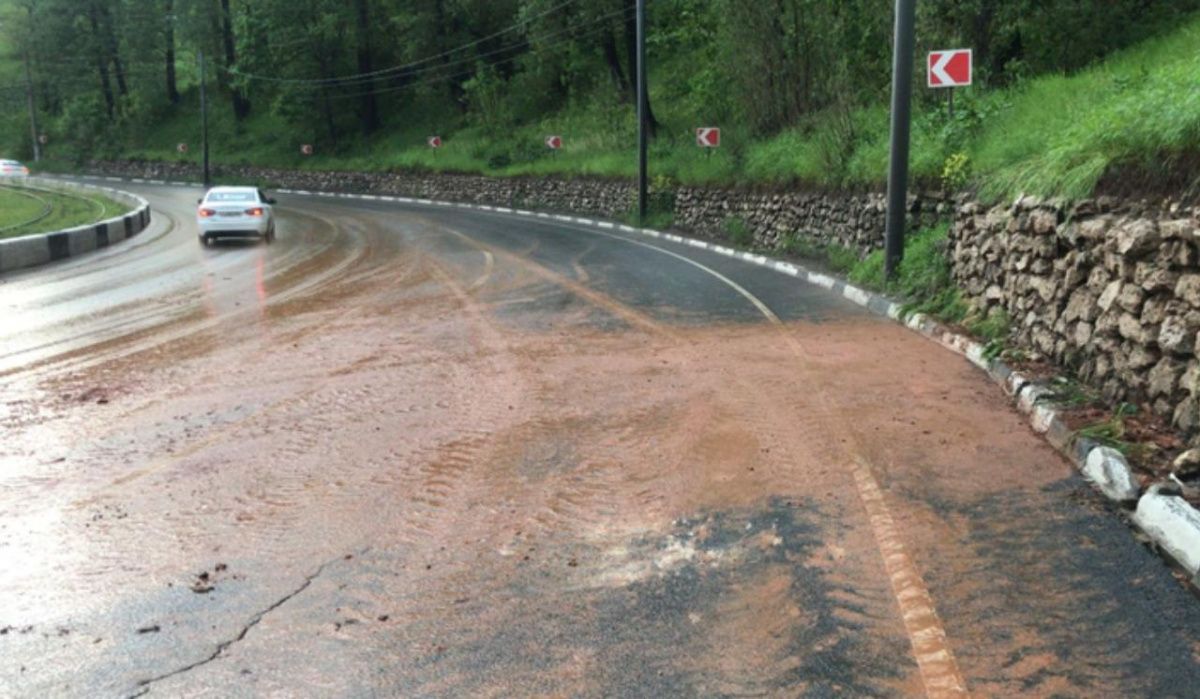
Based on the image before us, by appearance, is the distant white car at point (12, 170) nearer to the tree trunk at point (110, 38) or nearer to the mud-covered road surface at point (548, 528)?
the tree trunk at point (110, 38)

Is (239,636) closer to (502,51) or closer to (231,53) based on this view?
(502,51)

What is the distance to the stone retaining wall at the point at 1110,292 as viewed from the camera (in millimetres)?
6410

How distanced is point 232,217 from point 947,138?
17.2 meters

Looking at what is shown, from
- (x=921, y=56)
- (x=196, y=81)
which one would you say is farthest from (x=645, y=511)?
(x=196, y=81)

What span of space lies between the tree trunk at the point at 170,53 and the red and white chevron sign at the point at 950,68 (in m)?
78.5

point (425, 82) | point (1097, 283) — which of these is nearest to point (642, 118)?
point (1097, 283)

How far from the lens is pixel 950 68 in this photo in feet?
45.6

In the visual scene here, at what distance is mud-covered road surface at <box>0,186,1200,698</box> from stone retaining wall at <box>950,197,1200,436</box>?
32.3 inches

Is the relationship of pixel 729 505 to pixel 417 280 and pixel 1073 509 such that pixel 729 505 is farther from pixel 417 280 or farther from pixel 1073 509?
pixel 417 280

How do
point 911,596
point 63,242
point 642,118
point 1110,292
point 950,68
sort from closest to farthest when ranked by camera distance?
point 911,596 → point 1110,292 → point 950,68 → point 63,242 → point 642,118

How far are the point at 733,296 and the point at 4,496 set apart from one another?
10.7 m

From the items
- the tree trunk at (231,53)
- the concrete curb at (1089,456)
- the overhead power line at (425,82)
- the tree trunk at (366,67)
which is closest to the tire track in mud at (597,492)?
the concrete curb at (1089,456)

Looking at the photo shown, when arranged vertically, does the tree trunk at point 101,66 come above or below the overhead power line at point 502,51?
above

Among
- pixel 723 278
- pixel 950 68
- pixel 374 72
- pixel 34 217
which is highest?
pixel 374 72
